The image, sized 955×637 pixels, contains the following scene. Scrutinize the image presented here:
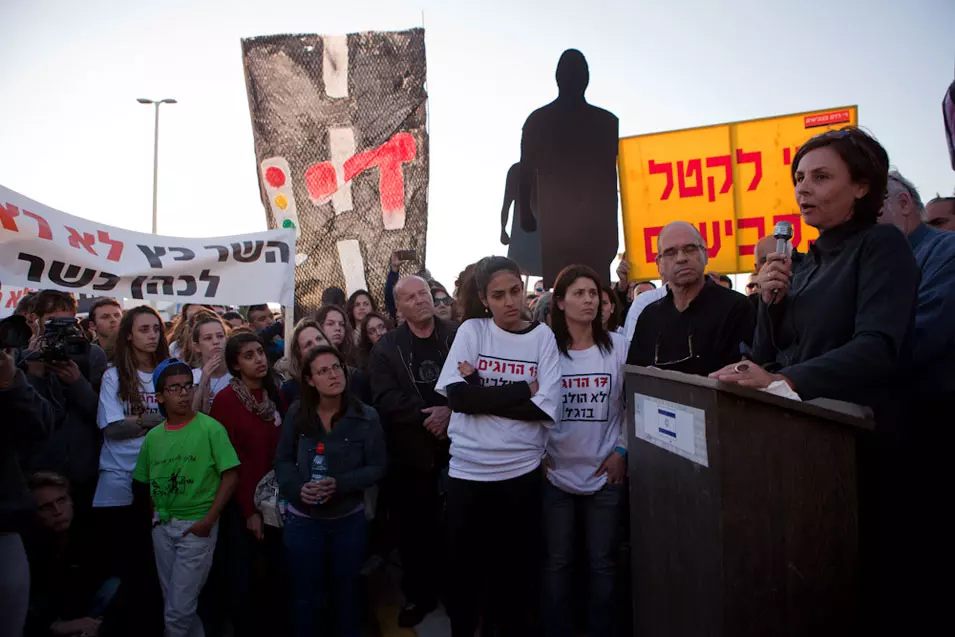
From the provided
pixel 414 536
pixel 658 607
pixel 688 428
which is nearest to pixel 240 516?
pixel 414 536

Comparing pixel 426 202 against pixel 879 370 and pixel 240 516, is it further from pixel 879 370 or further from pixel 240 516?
pixel 879 370

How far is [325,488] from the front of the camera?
132 inches

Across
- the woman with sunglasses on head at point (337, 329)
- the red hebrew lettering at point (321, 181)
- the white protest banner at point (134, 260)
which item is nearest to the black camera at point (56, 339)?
the white protest banner at point (134, 260)

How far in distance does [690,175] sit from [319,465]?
13.6 feet

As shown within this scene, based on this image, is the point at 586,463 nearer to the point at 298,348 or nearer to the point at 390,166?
the point at 298,348

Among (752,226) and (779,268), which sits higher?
(752,226)

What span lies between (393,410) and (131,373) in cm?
162

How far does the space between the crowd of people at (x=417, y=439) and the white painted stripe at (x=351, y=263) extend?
12.9ft

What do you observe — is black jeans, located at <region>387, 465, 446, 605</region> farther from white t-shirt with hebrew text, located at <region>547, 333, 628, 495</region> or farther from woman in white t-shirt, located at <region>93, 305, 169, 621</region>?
woman in white t-shirt, located at <region>93, 305, 169, 621</region>

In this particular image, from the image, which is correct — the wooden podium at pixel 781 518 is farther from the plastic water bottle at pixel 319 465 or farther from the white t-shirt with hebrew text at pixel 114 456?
the white t-shirt with hebrew text at pixel 114 456

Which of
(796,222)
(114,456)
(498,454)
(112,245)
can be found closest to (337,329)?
(112,245)

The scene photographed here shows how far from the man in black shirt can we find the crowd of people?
0.03 feet

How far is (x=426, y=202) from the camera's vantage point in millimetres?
8555

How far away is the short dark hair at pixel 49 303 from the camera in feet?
15.4
